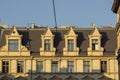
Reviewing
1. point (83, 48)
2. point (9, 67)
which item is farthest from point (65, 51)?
point (9, 67)

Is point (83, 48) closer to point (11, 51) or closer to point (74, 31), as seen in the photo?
point (74, 31)

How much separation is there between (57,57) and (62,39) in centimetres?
400

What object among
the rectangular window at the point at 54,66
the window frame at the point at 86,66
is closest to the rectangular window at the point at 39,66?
the rectangular window at the point at 54,66

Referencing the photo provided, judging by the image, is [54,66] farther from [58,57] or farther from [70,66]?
[70,66]

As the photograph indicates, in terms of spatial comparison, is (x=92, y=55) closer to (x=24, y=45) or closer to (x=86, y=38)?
(x=86, y=38)

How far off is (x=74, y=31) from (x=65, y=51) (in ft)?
12.2

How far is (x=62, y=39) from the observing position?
88.0 meters

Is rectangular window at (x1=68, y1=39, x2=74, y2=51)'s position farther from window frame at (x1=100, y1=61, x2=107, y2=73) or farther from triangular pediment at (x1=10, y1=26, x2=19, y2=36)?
triangular pediment at (x1=10, y1=26, x2=19, y2=36)

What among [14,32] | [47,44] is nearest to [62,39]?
[47,44]

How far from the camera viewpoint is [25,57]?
8500 centimetres

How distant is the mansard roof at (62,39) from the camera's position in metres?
86.4

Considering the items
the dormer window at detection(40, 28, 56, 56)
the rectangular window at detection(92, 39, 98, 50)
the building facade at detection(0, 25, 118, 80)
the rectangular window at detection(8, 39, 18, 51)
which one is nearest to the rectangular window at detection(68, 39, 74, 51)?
the building facade at detection(0, 25, 118, 80)

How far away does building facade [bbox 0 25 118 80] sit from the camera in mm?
84312

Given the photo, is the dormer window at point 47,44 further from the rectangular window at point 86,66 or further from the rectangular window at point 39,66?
the rectangular window at point 86,66
